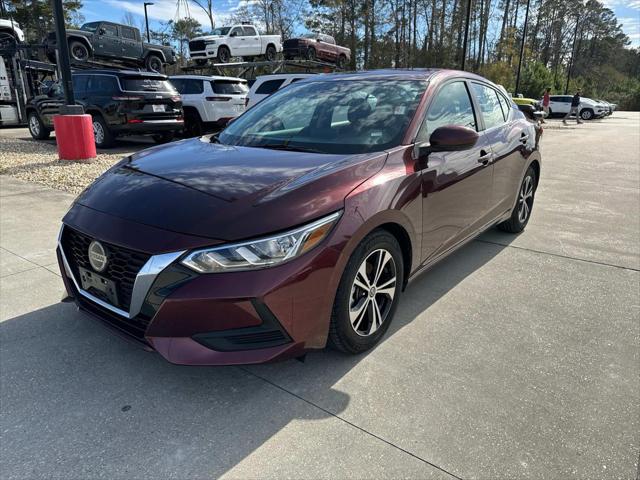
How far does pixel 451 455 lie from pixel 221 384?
1.19m

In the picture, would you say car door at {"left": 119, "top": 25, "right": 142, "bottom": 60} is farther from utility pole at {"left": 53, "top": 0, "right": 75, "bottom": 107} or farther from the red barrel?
the red barrel

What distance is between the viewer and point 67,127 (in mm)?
8406

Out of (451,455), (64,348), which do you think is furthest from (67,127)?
(451,455)

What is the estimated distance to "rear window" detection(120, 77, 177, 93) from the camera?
34.5ft

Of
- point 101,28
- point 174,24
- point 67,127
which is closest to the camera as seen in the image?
point 67,127

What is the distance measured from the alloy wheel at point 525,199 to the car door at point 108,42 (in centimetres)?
1923

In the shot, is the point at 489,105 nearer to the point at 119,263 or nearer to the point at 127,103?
the point at 119,263

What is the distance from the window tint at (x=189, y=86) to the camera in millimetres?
12641

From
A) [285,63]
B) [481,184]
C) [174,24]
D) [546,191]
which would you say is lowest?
[546,191]

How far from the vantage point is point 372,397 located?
95.3 inches

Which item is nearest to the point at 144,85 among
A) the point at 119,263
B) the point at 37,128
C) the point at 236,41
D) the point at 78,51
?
the point at 37,128

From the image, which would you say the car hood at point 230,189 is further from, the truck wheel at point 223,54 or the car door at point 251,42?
the car door at point 251,42

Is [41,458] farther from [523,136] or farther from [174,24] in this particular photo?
[174,24]

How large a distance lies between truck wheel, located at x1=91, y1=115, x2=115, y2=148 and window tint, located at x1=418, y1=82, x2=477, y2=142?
909 centimetres
